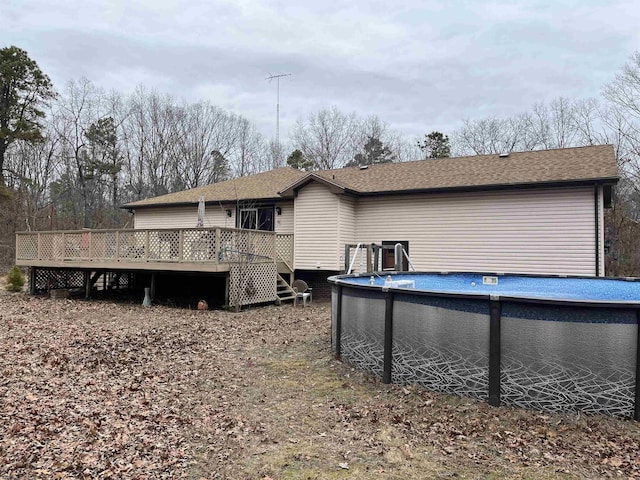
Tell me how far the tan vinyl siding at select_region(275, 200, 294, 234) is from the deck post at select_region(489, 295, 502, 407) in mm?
11108

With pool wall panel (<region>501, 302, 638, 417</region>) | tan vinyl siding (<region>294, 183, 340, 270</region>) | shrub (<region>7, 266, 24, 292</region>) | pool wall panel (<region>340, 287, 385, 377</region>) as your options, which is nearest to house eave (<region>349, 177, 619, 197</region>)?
tan vinyl siding (<region>294, 183, 340, 270</region>)

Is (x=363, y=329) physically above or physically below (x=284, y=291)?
above

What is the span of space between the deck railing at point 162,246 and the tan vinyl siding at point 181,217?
3.69 metres

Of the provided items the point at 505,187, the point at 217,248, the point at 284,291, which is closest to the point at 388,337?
the point at 217,248

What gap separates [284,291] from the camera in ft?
43.7

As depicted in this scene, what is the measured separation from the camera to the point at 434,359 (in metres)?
4.96

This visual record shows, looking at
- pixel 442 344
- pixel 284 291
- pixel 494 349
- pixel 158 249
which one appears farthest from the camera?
pixel 284 291

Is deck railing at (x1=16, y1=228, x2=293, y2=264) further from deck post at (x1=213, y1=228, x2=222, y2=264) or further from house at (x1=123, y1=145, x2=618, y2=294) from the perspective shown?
house at (x1=123, y1=145, x2=618, y2=294)

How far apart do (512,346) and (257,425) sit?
2627 mm

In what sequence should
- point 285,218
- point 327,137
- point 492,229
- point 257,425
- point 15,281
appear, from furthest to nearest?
point 327,137 < point 15,281 < point 285,218 < point 492,229 < point 257,425

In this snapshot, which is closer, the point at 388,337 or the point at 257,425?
the point at 257,425

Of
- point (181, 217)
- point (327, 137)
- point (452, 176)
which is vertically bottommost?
point (181, 217)

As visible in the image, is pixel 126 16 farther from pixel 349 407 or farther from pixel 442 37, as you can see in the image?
pixel 349 407

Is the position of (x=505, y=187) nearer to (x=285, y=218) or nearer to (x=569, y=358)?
(x=285, y=218)
